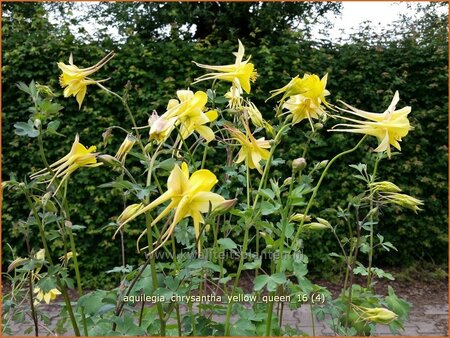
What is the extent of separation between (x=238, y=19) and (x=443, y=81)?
7.44 ft

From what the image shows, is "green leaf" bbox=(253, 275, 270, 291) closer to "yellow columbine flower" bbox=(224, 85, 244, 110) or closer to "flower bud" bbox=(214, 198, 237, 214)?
"flower bud" bbox=(214, 198, 237, 214)

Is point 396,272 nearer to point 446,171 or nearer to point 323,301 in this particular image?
point 446,171

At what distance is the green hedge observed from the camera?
12.6 ft

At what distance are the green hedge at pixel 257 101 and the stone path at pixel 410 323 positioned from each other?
0.59 metres

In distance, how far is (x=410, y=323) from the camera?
3.44 metres

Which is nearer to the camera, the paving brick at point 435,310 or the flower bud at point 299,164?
the flower bud at point 299,164

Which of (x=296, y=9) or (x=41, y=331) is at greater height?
(x=296, y=9)

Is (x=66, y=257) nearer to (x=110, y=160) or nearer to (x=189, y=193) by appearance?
(x=110, y=160)

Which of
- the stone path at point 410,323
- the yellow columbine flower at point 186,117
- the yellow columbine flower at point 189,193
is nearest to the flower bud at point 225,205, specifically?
the yellow columbine flower at point 189,193

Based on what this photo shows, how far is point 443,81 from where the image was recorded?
419cm

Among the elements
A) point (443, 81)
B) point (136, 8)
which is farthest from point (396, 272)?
point (136, 8)

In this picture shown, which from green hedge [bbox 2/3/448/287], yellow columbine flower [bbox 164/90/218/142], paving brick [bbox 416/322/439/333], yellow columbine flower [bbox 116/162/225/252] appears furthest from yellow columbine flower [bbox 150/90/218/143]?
paving brick [bbox 416/322/439/333]

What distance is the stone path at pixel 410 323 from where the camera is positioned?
316 cm

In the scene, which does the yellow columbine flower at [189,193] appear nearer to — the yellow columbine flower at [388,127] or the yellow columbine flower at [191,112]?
the yellow columbine flower at [191,112]
